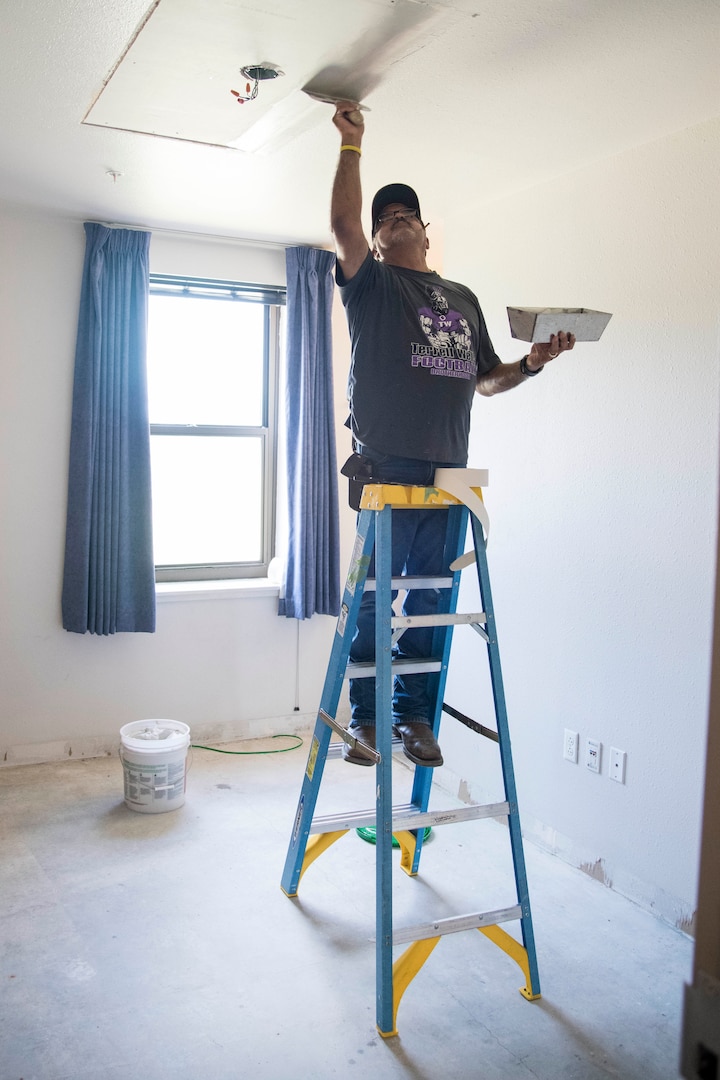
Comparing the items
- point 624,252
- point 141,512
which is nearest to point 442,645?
point 624,252

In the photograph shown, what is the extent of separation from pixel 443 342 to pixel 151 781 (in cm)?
205

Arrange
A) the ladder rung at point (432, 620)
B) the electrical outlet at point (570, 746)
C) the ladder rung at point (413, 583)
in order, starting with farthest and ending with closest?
the electrical outlet at point (570, 746) → the ladder rung at point (413, 583) → the ladder rung at point (432, 620)

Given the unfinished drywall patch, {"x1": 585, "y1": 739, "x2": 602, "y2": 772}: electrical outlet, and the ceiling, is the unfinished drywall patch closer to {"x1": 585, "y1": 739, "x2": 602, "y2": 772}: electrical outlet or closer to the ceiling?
{"x1": 585, "y1": 739, "x2": 602, "y2": 772}: electrical outlet

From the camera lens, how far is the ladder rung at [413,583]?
2287 millimetres

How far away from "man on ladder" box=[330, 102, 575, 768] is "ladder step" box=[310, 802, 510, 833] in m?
0.17

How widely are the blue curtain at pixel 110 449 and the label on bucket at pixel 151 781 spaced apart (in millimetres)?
779

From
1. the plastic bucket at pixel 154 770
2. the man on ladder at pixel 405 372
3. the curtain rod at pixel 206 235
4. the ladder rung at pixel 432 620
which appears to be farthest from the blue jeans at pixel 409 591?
the curtain rod at pixel 206 235

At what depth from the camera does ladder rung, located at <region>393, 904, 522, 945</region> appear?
2.05 metres

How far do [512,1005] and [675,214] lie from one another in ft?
7.43

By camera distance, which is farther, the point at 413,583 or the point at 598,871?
the point at 598,871

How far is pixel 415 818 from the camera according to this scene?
2111mm

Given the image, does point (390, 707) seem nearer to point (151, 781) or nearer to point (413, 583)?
point (413, 583)

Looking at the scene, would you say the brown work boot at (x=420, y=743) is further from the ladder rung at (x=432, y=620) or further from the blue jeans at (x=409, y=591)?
the ladder rung at (x=432, y=620)

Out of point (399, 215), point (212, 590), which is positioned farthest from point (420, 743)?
point (212, 590)
